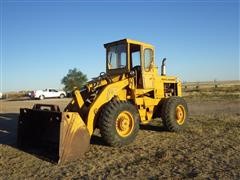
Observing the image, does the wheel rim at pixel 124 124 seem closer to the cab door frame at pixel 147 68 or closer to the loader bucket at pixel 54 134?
the loader bucket at pixel 54 134

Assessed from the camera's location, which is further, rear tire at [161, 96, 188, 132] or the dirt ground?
rear tire at [161, 96, 188, 132]

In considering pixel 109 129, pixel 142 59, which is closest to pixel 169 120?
pixel 142 59

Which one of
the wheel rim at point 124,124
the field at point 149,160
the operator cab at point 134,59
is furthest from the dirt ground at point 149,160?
the operator cab at point 134,59

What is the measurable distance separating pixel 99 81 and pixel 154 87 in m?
2.25

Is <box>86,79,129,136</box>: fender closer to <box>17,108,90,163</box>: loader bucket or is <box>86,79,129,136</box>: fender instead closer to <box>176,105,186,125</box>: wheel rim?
<box>17,108,90,163</box>: loader bucket

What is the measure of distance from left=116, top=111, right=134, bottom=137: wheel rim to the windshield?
2.02 meters

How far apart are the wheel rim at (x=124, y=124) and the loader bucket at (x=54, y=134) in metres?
1.18

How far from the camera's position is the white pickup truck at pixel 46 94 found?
44.0 m

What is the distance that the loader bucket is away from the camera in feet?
24.6

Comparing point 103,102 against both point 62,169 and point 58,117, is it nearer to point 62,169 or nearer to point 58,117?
point 58,117

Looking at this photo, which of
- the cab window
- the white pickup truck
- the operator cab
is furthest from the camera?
the white pickup truck

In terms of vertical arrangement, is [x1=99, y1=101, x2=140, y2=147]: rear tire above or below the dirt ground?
above

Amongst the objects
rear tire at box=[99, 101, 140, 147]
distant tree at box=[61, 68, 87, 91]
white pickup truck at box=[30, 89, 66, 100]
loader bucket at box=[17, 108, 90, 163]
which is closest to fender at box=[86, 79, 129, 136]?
rear tire at box=[99, 101, 140, 147]

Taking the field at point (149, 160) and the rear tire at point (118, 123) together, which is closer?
the field at point (149, 160)
